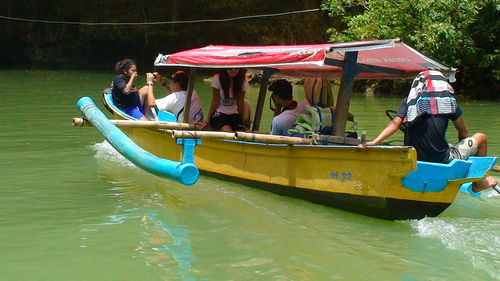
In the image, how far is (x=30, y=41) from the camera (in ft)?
109

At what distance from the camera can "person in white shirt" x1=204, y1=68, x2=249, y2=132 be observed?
28.5ft

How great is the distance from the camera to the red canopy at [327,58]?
6.35 m

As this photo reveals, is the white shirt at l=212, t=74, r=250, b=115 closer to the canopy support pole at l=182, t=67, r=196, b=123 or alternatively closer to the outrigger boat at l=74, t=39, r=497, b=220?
the canopy support pole at l=182, t=67, r=196, b=123

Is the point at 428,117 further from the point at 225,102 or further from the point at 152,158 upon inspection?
the point at 225,102

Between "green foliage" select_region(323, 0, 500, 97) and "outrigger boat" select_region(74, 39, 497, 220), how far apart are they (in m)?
9.49

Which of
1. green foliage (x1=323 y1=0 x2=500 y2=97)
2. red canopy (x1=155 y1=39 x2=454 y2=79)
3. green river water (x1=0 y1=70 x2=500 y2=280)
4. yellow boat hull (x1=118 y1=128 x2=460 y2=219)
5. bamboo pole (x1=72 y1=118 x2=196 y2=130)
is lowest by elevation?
green river water (x1=0 y1=70 x2=500 y2=280)

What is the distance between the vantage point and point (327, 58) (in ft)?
22.6

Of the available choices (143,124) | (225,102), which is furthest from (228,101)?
(143,124)

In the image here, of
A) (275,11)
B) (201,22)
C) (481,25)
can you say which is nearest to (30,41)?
(201,22)

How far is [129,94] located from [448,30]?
9.60m

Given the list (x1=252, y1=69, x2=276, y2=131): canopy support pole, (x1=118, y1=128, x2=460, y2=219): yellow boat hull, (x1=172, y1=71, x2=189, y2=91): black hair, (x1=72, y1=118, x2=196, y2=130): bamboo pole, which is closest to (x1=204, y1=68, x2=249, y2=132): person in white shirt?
(x1=252, y1=69, x2=276, y2=131): canopy support pole

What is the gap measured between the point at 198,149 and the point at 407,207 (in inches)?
124

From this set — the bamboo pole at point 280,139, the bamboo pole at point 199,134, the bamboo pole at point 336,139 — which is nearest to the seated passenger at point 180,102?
the bamboo pole at point 199,134

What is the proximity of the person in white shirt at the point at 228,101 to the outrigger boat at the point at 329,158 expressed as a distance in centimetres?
34
